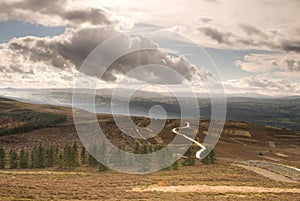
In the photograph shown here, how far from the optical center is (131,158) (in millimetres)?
78188

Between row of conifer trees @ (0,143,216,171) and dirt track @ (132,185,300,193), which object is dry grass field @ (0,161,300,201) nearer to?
dirt track @ (132,185,300,193)

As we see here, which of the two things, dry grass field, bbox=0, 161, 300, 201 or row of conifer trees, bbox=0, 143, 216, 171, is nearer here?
dry grass field, bbox=0, 161, 300, 201

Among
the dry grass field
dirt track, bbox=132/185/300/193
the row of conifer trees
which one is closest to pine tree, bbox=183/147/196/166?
the row of conifer trees

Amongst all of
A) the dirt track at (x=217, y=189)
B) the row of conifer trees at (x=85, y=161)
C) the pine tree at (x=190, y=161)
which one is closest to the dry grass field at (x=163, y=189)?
the dirt track at (x=217, y=189)

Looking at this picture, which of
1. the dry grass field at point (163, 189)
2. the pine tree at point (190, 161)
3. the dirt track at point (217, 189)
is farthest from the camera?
the pine tree at point (190, 161)

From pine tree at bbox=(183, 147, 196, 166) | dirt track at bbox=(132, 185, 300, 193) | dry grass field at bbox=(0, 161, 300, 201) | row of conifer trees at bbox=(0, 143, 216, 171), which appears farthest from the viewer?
pine tree at bbox=(183, 147, 196, 166)

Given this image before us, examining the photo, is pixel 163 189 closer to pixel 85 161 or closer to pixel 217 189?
pixel 217 189

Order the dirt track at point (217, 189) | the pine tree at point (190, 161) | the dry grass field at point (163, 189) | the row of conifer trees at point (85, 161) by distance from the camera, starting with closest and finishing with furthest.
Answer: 1. the dry grass field at point (163, 189)
2. the dirt track at point (217, 189)
3. the row of conifer trees at point (85, 161)
4. the pine tree at point (190, 161)

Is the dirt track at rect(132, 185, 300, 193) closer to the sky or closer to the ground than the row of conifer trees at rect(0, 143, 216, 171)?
closer to the sky

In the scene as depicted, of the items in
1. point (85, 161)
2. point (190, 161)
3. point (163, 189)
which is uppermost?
point (163, 189)

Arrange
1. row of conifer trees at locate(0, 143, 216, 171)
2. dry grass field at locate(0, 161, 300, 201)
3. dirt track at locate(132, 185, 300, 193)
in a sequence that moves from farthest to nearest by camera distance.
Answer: row of conifer trees at locate(0, 143, 216, 171)
dirt track at locate(132, 185, 300, 193)
dry grass field at locate(0, 161, 300, 201)

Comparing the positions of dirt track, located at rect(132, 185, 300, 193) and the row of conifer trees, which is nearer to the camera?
dirt track, located at rect(132, 185, 300, 193)

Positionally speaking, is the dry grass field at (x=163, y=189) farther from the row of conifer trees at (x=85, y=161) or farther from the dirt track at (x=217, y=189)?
the row of conifer trees at (x=85, y=161)

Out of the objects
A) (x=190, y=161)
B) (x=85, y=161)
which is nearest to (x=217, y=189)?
(x=190, y=161)
